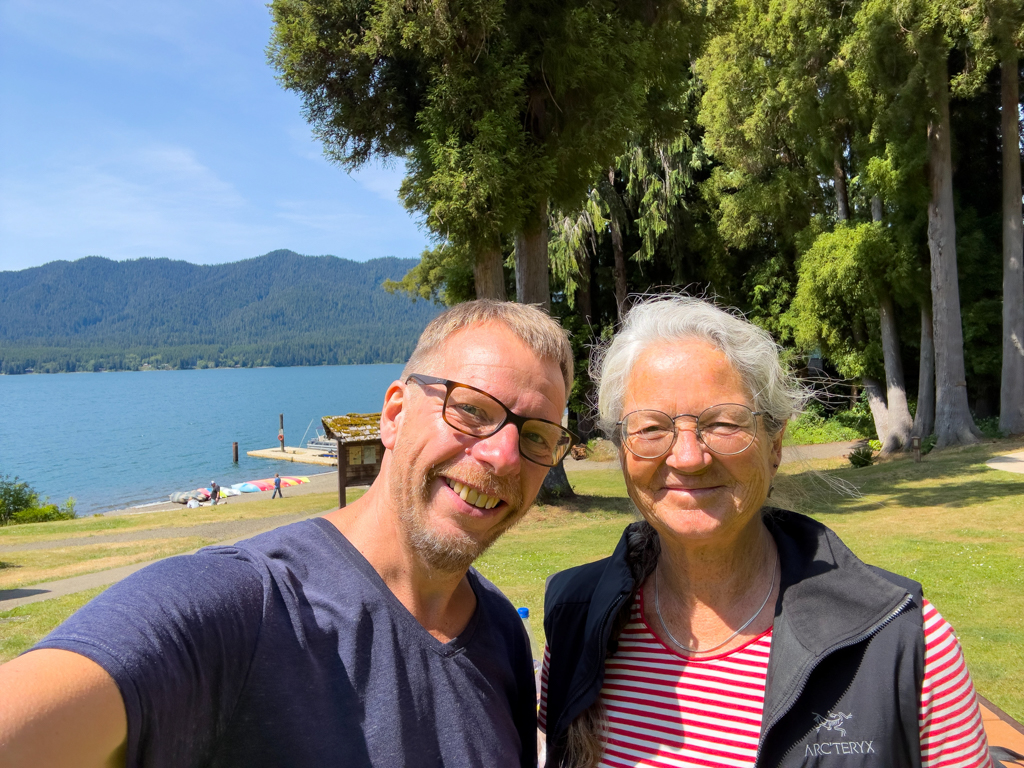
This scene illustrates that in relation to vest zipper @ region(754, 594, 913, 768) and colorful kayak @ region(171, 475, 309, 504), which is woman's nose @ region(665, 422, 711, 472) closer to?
vest zipper @ region(754, 594, 913, 768)

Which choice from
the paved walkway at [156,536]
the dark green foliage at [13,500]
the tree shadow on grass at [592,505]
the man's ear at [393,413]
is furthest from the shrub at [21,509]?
the man's ear at [393,413]

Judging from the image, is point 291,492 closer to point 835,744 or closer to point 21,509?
point 21,509

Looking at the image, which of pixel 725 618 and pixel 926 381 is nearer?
pixel 725 618

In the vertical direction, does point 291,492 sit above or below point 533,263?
below

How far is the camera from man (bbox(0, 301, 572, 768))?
0.96 metres

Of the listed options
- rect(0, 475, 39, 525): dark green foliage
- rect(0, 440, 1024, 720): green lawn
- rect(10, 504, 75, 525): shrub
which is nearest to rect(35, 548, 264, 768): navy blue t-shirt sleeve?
rect(0, 440, 1024, 720): green lawn

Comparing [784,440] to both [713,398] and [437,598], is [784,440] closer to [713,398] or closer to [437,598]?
[713,398]

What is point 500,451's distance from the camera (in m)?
1.59

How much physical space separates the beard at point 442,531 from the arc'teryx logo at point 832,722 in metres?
0.76

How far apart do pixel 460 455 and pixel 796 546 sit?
0.88m

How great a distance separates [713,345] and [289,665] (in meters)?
1.20

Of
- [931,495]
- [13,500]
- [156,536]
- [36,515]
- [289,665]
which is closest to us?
[289,665]

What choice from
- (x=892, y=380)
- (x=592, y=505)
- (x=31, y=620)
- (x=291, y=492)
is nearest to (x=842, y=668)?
(x=31, y=620)

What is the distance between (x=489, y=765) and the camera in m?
1.45
